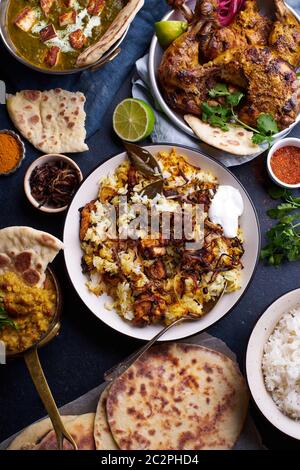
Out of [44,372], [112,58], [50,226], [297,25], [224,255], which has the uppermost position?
[297,25]

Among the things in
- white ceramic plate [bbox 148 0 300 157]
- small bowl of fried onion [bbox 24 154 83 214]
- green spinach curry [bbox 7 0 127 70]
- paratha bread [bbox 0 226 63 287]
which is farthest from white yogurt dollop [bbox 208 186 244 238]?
green spinach curry [bbox 7 0 127 70]

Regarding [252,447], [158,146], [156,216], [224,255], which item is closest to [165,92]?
[158,146]

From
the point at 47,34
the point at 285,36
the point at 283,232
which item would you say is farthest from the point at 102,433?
the point at 285,36

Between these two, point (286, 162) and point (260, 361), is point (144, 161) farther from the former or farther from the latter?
point (260, 361)

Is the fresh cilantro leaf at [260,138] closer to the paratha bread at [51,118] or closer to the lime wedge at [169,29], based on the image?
the lime wedge at [169,29]

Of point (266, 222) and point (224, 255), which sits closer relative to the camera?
point (224, 255)

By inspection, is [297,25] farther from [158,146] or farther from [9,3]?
[9,3]
